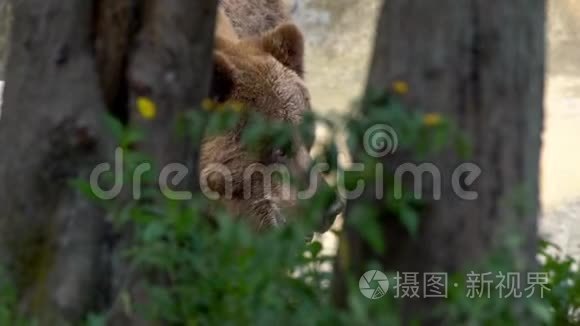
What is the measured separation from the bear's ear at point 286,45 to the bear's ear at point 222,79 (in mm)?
476

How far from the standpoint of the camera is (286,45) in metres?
5.40

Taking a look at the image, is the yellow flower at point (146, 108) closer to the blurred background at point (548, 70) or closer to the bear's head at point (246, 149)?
the bear's head at point (246, 149)

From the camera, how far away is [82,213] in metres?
2.74

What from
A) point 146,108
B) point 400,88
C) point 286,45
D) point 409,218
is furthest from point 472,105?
point 286,45

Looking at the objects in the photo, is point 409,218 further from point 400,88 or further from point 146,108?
point 146,108

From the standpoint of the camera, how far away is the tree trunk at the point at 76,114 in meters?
2.68

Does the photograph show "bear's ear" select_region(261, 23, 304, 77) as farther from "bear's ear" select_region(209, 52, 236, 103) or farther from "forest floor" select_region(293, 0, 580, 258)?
"forest floor" select_region(293, 0, 580, 258)

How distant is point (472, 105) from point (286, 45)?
10.6 ft

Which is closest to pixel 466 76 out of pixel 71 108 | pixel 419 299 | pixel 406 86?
pixel 406 86

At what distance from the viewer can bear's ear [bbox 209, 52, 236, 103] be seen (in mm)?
4801

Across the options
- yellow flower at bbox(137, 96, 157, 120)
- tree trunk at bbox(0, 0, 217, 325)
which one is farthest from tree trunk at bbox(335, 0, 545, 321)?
tree trunk at bbox(0, 0, 217, 325)

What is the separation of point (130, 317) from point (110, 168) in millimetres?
377

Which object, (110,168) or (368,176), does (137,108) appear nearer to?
(110,168)

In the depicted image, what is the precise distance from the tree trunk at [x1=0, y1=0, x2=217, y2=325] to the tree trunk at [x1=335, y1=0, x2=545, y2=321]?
0.66 m
